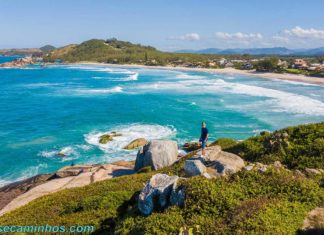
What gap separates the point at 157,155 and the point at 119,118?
27021mm

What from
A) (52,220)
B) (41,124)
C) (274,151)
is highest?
(274,151)

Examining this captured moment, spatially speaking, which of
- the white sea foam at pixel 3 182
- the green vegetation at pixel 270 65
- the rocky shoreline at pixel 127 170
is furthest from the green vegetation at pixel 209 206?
the green vegetation at pixel 270 65

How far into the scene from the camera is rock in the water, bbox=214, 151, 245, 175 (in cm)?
1332

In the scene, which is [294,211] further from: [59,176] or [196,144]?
[196,144]

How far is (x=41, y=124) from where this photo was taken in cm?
4431

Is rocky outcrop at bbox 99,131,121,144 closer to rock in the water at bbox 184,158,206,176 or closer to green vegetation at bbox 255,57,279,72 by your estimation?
rock in the water at bbox 184,158,206,176

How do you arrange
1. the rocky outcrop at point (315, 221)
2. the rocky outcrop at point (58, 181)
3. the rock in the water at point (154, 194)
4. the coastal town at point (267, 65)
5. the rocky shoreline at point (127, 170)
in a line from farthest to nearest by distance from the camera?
the coastal town at point (267, 65)
the rocky outcrop at point (58, 181)
the rocky shoreline at point (127, 170)
the rock in the water at point (154, 194)
the rocky outcrop at point (315, 221)

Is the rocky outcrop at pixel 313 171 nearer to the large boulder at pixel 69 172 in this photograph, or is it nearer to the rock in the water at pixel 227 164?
the rock in the water at pixel 227 164

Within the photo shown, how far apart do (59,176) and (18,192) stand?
2.97m

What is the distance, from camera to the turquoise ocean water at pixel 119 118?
31.9 m

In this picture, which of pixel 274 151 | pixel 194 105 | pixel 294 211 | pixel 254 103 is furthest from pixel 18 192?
pixel 254 103

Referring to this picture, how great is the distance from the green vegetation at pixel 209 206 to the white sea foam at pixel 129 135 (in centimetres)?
1747

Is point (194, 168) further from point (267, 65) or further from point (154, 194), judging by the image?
point (267, 65)

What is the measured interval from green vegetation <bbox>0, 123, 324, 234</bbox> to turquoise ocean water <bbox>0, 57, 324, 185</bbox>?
48.6 ft
